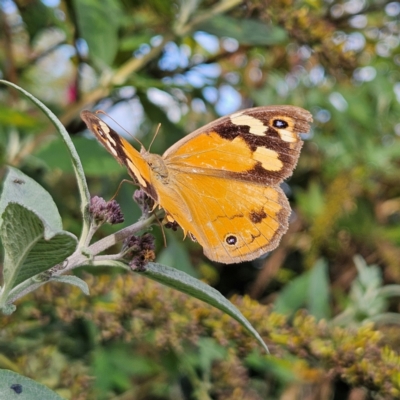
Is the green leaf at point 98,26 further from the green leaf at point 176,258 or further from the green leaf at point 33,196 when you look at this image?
the green leaf at point 33,196

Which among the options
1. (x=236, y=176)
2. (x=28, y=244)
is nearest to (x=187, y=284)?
(x=28, y=244)

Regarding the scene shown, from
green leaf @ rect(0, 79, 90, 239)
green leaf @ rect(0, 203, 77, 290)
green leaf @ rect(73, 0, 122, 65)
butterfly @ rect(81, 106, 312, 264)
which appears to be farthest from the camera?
green leaf @ rect(73, 0, 122, 65)

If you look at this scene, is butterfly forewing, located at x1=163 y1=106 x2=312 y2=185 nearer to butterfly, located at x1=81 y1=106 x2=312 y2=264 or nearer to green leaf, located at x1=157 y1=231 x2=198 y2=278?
butterfly, located at x1=81 y1=106 x2=312 y2=264

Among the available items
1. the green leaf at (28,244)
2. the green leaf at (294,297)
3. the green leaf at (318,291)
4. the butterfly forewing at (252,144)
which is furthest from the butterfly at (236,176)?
the green leaf at (294,297)

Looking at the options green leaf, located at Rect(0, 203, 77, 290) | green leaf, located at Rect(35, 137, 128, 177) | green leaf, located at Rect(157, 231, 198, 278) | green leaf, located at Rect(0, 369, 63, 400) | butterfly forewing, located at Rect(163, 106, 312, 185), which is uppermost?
green leaf, located at Rect(0, 203, 77, 290)

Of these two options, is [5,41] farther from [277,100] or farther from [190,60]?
[277,100]

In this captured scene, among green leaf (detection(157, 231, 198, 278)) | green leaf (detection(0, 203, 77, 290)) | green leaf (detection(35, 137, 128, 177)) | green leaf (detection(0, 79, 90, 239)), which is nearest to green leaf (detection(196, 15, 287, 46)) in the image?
green leaf (detection(35, 137, 128, 177))
